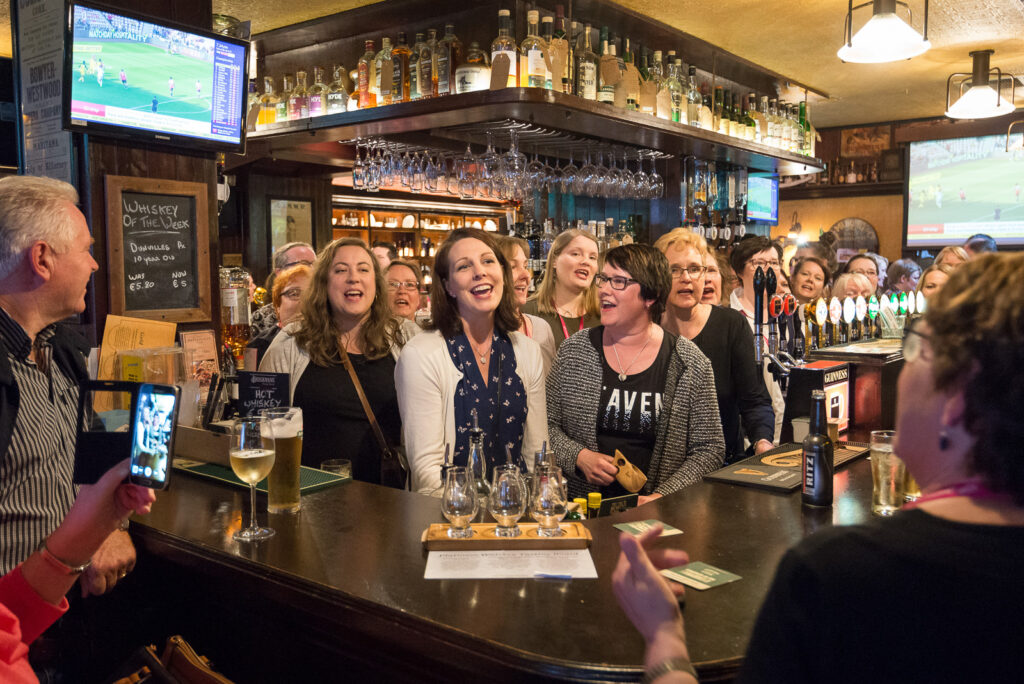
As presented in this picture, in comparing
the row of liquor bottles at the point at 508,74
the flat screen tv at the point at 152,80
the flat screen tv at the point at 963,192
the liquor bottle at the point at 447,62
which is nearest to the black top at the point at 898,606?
the flat screen tv at the point at 152,80

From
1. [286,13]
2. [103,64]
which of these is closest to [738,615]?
[103,64]

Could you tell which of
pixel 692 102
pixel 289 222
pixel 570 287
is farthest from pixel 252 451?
pixel 289 222

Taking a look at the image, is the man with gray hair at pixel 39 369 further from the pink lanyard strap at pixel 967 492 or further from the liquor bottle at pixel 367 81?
the liquor bottle at pixel 367 81

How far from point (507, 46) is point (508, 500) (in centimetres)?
283

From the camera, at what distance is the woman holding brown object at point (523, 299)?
3.34 metres

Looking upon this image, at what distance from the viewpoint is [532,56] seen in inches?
151

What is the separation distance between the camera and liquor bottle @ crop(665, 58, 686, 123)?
498 centimetres

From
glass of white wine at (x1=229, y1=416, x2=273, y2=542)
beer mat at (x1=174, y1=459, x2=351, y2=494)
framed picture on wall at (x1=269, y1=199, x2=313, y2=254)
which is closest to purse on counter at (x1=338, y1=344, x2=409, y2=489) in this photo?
Result: beer mat at (x1=174, y1=459, x2=351, y2=494)

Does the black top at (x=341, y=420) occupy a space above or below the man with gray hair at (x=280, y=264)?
below

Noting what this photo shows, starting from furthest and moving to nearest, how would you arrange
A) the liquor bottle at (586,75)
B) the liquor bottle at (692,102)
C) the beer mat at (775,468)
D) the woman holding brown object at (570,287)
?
the liquor bottle at (692,102) < the liquor bottle at (586,75) < the woman holding brown object at (570,287) < the beer mat at (775,468)

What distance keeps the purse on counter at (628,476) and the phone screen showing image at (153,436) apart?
4.62 ft

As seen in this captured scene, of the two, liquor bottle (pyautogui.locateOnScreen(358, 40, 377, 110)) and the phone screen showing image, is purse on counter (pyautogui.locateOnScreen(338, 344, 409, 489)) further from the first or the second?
liquor bottle (pyautogui.locateOnScreen(358, 40, 377, 110))

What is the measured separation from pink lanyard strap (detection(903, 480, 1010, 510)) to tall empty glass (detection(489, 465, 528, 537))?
96 centimetres

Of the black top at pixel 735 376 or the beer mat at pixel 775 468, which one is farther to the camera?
the black top at pixel 735 376
